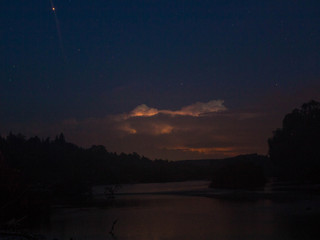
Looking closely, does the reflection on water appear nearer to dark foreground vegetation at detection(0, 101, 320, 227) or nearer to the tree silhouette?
dark foreground vegetation at detection(0, 101, 320, 227)

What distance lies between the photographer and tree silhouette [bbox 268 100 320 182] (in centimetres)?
10656

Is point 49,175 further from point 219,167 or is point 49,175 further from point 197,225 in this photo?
point 197,225

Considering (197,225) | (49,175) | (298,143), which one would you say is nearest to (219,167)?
(298,143)

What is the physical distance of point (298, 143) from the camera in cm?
10906

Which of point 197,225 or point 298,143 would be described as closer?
point 197,225

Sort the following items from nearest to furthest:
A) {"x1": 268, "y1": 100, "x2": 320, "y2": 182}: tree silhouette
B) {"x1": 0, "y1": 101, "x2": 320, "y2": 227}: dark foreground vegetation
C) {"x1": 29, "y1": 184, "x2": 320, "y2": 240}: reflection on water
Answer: {"x1": 29, "y1": 184, "x2": 320, "y2": 240}: reflection on water → {"x1": 0, "y1": 101, "x2": 320, "y2": 227}: dark foreground vegetation → {"x1": 268, "y1": 100, "x2": 320, "y2": 182}: tree silhouette

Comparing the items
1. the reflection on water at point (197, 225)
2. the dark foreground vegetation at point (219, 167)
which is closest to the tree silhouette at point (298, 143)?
the dark foreground vegetation at point (219, 167)

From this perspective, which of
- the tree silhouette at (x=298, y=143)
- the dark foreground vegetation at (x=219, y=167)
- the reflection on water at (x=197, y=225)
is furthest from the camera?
→ the tree silhouette at (x=298, y=143)

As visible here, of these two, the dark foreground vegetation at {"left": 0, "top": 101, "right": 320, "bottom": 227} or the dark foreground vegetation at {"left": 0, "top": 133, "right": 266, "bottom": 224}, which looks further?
the dark foreground vegetation at {"left": 0, "top": 101, "right": 320, "bottom": 227}

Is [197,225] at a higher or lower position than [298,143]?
lower

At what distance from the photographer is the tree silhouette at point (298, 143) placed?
10656 cm

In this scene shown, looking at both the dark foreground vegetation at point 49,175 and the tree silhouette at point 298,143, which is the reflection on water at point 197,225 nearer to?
the dark foreground vegetation at point 49,175

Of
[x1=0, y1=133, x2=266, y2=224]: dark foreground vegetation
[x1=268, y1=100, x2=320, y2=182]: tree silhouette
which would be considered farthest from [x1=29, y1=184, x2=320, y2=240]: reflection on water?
[x1=268, y1=100, x2=320, y2=182]: tree silhouette

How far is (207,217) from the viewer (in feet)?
141
